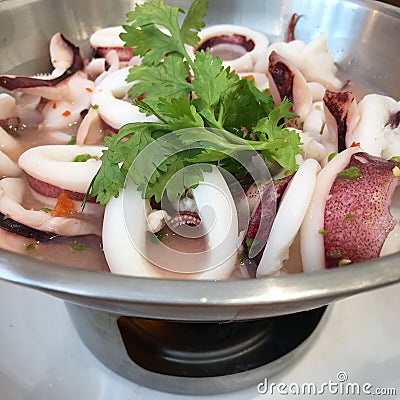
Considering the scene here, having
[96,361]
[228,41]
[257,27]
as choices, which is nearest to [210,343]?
[96,361]

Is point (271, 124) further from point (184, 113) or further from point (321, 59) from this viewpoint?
point (321, 59)

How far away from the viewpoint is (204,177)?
3.26 feet

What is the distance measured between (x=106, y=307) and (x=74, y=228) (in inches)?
14.1

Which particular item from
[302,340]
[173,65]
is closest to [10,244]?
[173,65]

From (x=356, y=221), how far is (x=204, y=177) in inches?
11.7

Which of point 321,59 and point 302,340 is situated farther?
point 321,59

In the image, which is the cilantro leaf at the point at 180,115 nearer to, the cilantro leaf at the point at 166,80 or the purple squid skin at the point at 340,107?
the cilantro leaf at the point at 166,80

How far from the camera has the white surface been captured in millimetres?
1096

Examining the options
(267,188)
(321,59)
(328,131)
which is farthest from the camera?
(321,59)

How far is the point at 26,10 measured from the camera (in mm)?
1566

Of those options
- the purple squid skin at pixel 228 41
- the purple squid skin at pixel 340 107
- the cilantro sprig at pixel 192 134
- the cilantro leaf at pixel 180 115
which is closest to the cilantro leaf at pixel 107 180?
the cilantro sprig at pixel 192 134

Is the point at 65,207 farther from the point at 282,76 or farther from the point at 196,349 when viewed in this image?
the point at 282,76

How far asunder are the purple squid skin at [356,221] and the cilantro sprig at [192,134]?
0.14 metres

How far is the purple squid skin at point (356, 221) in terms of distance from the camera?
90 cm
